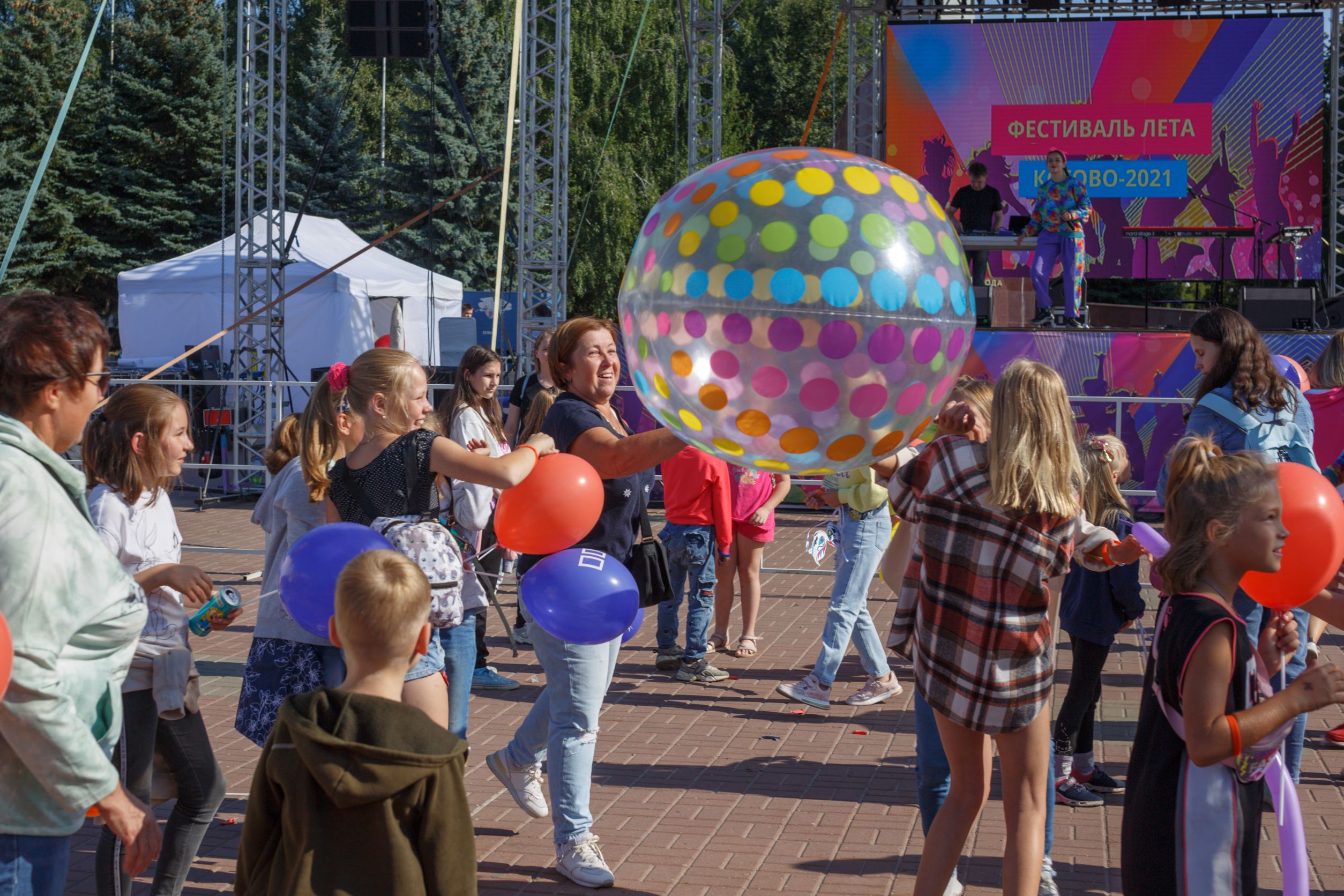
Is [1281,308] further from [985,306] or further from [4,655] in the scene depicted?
[4,655]

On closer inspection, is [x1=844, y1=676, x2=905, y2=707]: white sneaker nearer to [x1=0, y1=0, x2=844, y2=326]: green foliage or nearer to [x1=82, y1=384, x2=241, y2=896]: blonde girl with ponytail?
[x1=82, y1=384, x2=241, y2=896]: blonde girl with ponytail

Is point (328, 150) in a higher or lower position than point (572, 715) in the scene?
higher

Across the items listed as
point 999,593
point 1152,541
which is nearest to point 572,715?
point 999,593

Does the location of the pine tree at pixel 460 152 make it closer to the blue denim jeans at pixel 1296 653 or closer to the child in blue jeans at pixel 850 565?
the child in blue jeans at pixel 850 565

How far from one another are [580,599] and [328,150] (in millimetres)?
31535

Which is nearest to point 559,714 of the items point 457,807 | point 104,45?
point 457,807

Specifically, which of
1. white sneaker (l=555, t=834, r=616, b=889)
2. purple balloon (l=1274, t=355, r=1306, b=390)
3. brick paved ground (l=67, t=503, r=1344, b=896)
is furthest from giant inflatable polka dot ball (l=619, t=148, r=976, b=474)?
purple balloon (l=1274, t=355, r=1306, b=390)

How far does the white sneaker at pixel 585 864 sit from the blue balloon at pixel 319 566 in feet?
3.97

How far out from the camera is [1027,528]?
10.6 ft

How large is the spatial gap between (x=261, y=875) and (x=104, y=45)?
1546 inches

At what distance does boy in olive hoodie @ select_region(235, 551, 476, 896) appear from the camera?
229cm

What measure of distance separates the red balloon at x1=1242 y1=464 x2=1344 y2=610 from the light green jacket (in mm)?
2669

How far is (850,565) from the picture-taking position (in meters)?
6.18

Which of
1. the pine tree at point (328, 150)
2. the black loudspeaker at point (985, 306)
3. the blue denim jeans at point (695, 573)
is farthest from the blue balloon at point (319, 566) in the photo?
the pine tree at point (328, 150)
